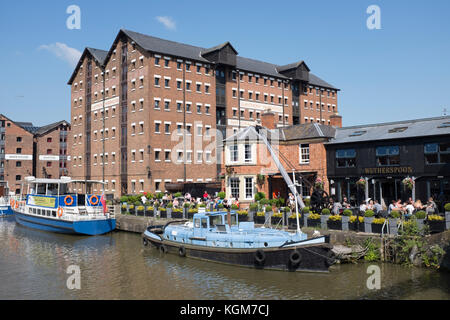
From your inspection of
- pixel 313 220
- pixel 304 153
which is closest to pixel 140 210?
pixel 304 153

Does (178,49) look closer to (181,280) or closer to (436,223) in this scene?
(181,280)

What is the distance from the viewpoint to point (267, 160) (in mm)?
37719

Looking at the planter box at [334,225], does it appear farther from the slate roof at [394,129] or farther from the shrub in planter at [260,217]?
the slate roof at [394,129]

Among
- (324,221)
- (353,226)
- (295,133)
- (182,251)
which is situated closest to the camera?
(353,226)

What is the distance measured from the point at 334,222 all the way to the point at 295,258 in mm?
5418

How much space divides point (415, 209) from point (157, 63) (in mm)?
36099

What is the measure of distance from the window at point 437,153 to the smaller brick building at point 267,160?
8872 millimetres

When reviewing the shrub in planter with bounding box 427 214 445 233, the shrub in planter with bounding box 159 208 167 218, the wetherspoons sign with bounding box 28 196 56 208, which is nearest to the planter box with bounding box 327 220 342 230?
the shrub in planter with bounding box 427 214 445 233

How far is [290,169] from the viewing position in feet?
122

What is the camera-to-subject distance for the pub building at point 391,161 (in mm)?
28422

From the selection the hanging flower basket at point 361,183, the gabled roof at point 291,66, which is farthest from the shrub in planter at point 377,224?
the gabled roof at point 291,66
